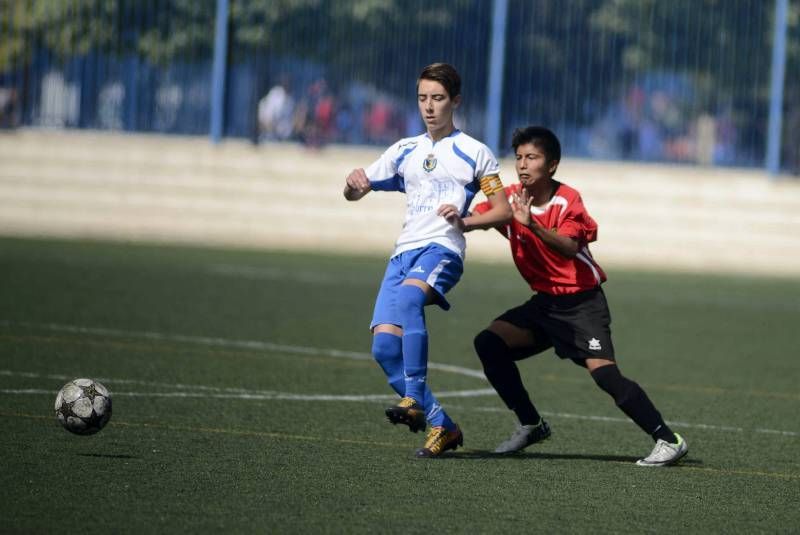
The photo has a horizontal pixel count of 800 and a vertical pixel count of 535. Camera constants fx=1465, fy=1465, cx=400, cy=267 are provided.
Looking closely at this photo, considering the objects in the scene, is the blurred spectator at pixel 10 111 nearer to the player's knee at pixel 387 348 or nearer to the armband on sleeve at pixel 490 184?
the player's knee at pixel 387 348

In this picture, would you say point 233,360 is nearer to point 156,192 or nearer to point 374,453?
point 374,453

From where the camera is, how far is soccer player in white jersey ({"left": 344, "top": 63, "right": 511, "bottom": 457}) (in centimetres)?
703

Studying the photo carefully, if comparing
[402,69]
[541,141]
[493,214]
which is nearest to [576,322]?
[493,214]

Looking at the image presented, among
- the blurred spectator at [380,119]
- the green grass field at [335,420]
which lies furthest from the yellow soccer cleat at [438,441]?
the blurred spectator at [380,119]

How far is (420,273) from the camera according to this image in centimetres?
709

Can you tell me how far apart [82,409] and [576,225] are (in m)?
2.48

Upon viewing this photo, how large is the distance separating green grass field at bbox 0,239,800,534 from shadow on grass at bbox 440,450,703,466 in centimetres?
2

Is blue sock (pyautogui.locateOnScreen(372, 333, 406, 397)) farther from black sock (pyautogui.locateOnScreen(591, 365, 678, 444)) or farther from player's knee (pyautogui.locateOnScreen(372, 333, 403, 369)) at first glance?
black sock (pyautogui.locateOnScreen(591, 365, 678, 444))

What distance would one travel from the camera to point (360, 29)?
21859 millimetres

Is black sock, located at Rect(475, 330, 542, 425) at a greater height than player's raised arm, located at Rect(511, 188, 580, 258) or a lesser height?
lesser

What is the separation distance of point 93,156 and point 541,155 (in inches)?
654

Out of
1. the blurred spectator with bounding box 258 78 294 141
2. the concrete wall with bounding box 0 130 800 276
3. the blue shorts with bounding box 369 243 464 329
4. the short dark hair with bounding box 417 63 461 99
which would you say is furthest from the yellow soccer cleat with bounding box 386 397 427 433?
the blurred spectator with bounding box 258 78 294 141

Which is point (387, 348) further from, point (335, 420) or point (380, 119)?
point (380, 119)

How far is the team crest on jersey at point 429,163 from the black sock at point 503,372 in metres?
0.86
